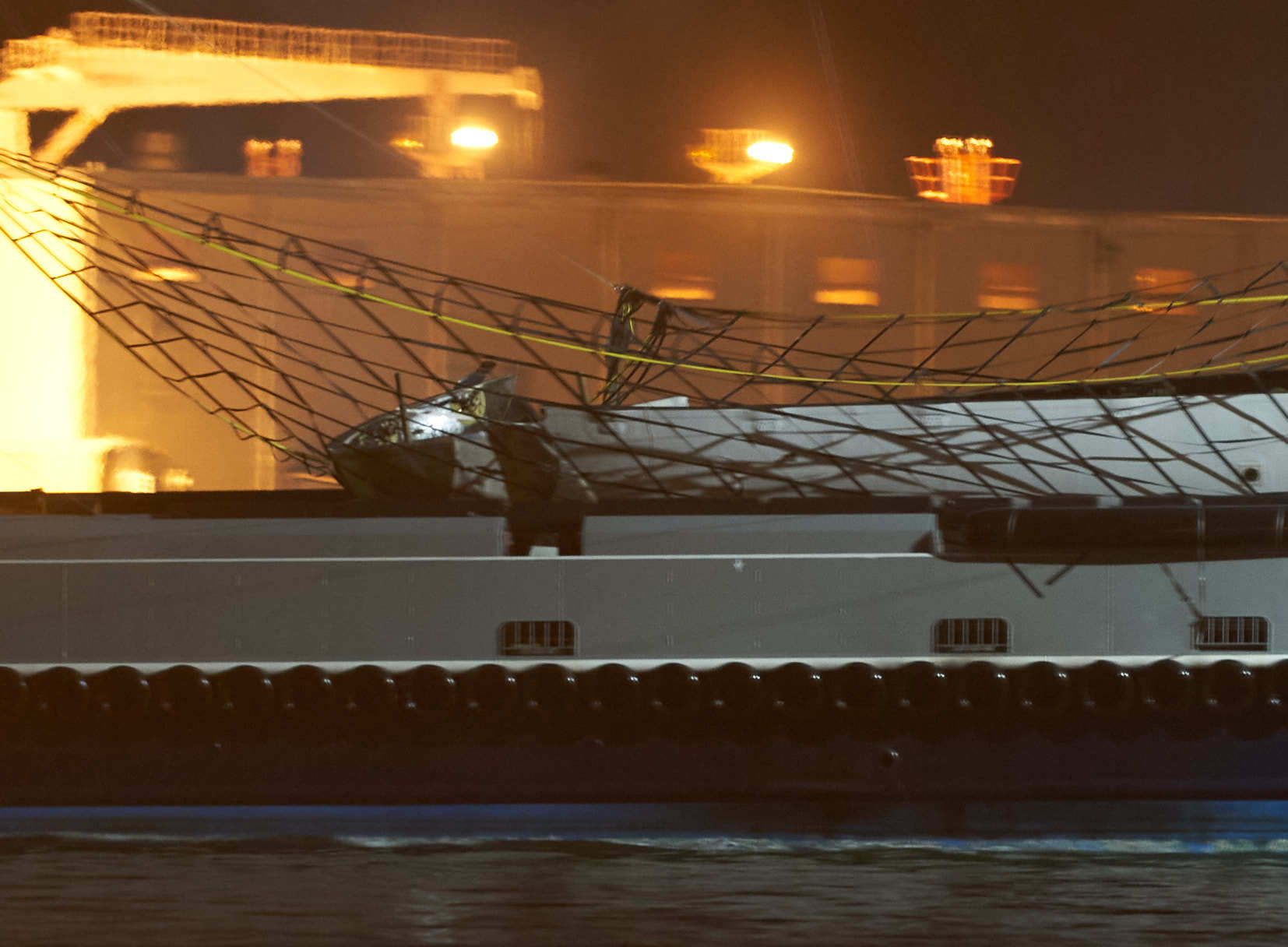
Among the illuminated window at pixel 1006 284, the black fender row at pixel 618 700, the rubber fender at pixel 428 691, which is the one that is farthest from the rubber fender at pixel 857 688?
the illuminated window at pixel 1006 284

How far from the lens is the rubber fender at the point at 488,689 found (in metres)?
7.99

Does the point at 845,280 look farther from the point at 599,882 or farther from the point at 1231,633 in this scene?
the point at 599,882

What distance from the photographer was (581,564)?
26.5ft

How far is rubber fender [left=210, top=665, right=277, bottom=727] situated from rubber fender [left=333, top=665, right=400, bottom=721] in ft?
1.24

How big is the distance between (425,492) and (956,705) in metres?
3.48

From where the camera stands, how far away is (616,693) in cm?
799

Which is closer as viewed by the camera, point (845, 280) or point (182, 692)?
point (182, 692)

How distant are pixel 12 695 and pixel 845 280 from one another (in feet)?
40.0

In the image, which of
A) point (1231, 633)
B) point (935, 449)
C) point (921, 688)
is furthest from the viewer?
point (935, 449)

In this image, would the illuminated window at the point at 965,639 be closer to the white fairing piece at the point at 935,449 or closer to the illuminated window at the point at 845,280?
the white fairing piece at the point at 935,449

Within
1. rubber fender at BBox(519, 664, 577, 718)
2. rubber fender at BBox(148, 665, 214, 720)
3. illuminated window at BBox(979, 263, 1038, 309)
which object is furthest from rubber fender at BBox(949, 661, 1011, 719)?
illuminated window at BBox(979, 263, 1038, 309)

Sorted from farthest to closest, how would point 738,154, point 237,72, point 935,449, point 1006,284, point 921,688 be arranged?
point 738,154 < point 237,72 < point 1006,284 < point 935,449 < point 921,688

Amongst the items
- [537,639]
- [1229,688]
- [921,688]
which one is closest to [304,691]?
[537,639]

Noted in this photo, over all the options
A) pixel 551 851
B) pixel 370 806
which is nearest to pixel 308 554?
pixel 370 806
